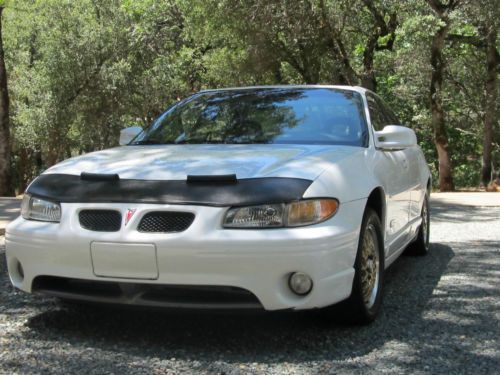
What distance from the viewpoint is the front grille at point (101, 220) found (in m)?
3.41

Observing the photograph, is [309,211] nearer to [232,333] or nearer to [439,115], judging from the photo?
[232,333]

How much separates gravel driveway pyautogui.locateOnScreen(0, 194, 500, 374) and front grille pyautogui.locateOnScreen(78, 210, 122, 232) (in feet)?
2.28

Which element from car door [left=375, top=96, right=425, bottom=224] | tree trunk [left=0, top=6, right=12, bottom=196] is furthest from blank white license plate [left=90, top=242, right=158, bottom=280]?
tree trunk [left=0, top=6, right=12, bottom=196]

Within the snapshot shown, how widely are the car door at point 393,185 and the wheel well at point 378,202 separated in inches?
3.7

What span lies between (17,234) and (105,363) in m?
1.00

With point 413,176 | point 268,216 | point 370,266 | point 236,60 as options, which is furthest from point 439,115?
point 268,216

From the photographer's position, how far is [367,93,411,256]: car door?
4.45 m

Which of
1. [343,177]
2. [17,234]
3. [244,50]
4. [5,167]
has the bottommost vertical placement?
[5,167]

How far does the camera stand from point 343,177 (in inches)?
144

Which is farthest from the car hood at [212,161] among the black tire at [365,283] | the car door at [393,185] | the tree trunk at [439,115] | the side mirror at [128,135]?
the tree trunk at [439,115]

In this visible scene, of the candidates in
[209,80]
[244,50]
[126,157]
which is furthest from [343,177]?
[209,80]

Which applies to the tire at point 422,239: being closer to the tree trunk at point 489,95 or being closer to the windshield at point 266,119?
the windshield at point 266,119

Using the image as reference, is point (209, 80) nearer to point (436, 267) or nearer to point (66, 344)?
point (436, 267)

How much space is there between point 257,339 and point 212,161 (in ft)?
3.65
